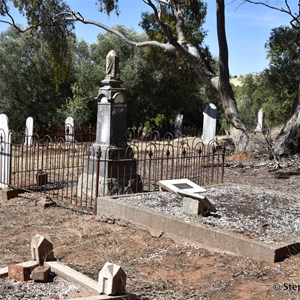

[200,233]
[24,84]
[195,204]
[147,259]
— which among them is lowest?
[147,259]

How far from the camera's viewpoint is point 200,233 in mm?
6195

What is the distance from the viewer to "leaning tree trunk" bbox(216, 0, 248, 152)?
16.4m

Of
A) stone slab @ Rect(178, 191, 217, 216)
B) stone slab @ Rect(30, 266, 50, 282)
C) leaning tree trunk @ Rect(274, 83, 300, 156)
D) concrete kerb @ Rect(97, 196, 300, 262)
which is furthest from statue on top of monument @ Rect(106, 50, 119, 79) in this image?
leaning tree trunk @ Rect(274, 83, 300, 156)

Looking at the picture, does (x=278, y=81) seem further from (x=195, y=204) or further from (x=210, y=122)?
(x=195, y=204)

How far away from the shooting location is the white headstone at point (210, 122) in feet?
66.6

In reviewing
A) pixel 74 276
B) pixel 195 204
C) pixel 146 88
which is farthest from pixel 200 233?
pixel 146 88

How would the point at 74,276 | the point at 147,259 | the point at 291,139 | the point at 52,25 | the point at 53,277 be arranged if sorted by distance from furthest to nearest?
1. the point at 52,25
2. the point at 291,139
3. the point at 147,259
4. the point at 53,277
5. the point at 74,276

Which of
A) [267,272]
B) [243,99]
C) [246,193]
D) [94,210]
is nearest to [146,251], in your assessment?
[267,272]

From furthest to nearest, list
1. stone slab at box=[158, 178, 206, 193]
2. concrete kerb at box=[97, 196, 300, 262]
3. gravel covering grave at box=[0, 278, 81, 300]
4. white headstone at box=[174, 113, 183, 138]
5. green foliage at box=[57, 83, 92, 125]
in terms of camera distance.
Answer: white headstone at box=[174, 113, 183, 138], green foliage at box=[57, 83, 92, 125], stone slab at box=[158, 178, 206, 193], concrete kerb at box=[97, 196, 300, 262], gravel covering grave at box=[0, 278, 81, 300]

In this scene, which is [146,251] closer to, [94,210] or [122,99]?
[94,210]

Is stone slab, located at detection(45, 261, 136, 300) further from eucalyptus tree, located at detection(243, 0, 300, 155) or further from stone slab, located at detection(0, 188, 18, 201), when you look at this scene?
eucalyptus tree, located at detection(243, 0, 300, 155)

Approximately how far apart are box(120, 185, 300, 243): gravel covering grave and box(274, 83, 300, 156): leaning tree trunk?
6.45 metres

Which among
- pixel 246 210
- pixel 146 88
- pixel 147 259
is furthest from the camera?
pixel 146 88

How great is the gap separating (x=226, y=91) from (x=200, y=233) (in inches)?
450
